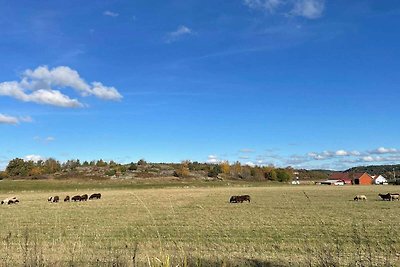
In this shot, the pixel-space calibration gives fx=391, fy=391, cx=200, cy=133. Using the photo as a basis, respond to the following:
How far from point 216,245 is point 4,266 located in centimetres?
920

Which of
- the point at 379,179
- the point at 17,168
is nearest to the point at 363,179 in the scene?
the point at 379,179

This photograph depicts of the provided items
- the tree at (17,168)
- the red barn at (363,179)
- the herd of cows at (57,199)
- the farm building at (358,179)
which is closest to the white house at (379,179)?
the red barn at (363,179)

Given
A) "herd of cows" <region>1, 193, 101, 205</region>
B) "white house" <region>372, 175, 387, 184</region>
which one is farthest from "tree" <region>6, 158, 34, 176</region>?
"white house" <region>372, 175, 387, 184</region>

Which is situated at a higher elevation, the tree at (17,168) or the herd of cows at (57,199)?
the tree at (17,168)

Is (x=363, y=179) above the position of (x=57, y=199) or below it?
above

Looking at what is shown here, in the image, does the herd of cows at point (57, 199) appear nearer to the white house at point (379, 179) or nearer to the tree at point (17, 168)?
the tree at point (17, 168)

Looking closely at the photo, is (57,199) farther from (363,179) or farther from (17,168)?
(363,179)

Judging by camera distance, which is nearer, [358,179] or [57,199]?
[57,199]

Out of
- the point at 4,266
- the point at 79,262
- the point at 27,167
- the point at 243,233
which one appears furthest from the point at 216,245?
A: the point at 27,167

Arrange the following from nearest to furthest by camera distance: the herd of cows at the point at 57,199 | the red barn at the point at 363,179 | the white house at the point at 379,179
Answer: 1. the herd of cows at the point at 57,199
2. the red barn at the point at 363,179
3. the white house at the point at 379,179

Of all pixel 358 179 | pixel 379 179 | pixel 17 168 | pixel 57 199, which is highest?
pixel 17 168

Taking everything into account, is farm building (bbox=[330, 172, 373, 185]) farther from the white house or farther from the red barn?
the white house

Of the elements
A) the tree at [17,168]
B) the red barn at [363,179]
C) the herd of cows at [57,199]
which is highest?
the tree at [17,168]

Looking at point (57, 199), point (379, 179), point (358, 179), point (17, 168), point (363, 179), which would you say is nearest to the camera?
point (57, 199)
